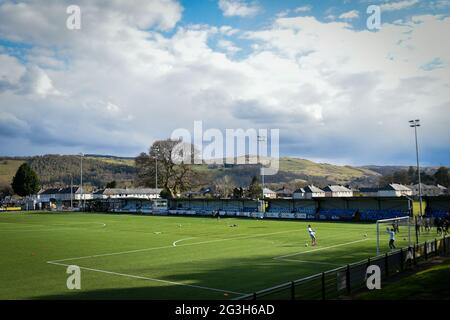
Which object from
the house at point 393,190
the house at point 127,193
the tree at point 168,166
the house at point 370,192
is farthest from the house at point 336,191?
the tree at point 168,166

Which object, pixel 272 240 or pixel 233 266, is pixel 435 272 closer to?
pixel 233 266

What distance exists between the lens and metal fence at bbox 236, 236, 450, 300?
15.1 m

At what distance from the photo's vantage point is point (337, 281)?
17.1 m

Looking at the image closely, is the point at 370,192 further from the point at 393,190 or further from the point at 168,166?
the point at 168,166

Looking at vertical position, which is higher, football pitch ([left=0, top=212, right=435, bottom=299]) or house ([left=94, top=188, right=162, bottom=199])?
house ([left=94, top=188, right=162, bottom=199])

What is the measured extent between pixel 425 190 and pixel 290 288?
15746 cm

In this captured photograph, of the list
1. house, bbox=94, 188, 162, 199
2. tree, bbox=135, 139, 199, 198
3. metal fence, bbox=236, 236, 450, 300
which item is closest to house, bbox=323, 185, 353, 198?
house, bbox=94, 188, 162, 199

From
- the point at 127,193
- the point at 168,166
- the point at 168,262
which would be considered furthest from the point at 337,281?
the point at 127,193

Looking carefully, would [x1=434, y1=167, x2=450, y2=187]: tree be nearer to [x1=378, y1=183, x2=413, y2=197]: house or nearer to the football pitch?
[x1=378, y1=183, x2=413, y2=197]: house

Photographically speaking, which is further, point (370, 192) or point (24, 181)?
point (370, 192)

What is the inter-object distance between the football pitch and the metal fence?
333 cm

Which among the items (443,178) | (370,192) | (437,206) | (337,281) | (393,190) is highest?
(443,178)

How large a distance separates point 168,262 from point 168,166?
8456 cm
